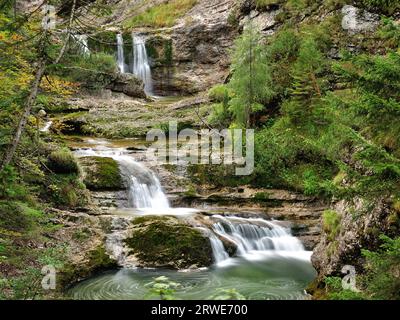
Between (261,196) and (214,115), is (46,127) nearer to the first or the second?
(214,115)

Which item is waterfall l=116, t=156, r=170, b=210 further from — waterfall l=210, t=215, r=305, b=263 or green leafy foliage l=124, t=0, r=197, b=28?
green leafy foliage l=124, t=0, r=197, b=28

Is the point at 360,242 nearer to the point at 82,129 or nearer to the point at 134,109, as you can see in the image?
the point at 82,129

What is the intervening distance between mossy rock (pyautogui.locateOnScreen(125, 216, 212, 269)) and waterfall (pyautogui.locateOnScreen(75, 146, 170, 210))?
10.7 ft

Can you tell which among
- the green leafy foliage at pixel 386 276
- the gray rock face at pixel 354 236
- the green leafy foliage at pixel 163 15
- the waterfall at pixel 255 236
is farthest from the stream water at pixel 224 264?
the green leafy foliage at pixel 163 15

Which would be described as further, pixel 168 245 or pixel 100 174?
pixel 100 174

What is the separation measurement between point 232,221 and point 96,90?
54.3 ft

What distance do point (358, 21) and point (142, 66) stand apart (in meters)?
17.9

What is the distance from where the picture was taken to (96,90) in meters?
25.9

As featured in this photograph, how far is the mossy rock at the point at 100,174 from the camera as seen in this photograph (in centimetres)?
1423

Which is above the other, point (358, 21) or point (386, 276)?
point (358, 21)

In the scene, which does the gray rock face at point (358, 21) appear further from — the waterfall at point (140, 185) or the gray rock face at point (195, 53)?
the gray rock face at point (195, 53)

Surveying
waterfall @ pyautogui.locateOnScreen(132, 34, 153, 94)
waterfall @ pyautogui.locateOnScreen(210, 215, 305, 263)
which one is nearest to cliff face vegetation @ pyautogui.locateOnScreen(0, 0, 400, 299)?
waterfall @ pyautogui.locateOnScreen(132, 34, 153, 94)

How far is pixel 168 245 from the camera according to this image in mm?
10758

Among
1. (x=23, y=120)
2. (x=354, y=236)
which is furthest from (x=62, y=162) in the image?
(x=354, y=236)
